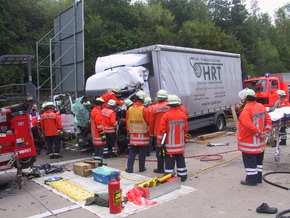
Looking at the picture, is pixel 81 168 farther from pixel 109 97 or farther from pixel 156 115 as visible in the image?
pixel 109 97

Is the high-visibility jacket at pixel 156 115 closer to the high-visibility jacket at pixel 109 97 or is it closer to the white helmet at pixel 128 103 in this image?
the white helmet at pixel 128 103

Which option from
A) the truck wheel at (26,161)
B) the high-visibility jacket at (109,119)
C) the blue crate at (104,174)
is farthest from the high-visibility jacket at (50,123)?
the blue crate at (104,174)

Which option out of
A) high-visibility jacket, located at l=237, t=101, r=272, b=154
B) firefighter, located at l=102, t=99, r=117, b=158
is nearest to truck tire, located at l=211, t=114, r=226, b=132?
firefighter, located at l=102, t=99, r=117, b=158

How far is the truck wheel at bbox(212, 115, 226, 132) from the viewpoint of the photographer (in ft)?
45.7

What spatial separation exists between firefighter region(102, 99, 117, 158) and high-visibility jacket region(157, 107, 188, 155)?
2.73m

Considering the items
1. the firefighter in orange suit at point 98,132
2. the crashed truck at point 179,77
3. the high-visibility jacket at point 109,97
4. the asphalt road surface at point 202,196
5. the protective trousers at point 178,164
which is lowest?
the asphalt road surface at point 202,196

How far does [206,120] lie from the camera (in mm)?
13273

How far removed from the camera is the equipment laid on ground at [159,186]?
5.64 m

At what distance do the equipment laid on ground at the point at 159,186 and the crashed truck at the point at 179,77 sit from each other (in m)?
4.62

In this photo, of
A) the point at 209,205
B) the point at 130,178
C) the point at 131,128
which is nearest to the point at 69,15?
the point at 131,128

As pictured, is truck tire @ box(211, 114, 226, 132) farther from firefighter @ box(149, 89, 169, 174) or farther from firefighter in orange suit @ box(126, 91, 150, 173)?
firefighter in orange suit @ box(126, 91, 150, 173)

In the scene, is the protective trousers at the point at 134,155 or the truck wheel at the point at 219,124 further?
the truck wheel at the point at 219,124

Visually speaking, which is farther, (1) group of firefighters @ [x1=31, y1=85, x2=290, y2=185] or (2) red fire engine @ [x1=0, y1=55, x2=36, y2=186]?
(2) red fire engine @ [x1=0, y1=55, x2=36, y2=186]

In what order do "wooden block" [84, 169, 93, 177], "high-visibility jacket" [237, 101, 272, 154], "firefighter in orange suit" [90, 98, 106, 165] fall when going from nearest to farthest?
"high-visibility jacket" [237, 101, 272, 154] < "wooden block" [84, 169, 93, 177] < "firefighter in orange suit" [90, 98, 106, 165]
